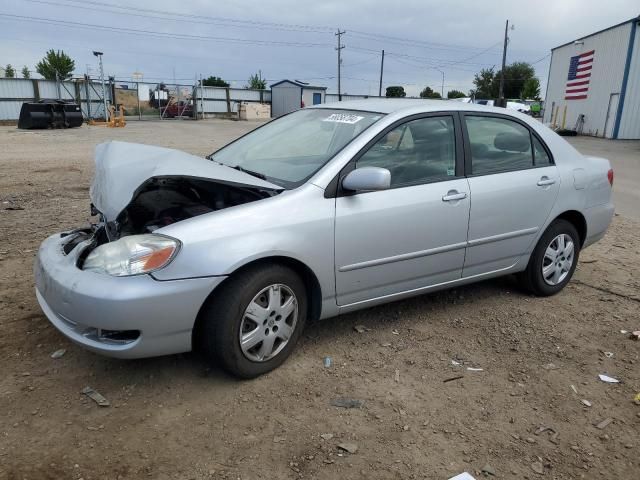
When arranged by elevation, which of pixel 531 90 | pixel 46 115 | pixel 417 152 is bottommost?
pixel 46 115

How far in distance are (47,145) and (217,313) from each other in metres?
16.7

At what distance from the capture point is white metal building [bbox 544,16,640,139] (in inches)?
1020

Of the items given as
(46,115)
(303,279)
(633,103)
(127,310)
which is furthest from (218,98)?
(127,310)

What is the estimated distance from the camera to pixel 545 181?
4246 mm

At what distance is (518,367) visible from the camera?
134 inches

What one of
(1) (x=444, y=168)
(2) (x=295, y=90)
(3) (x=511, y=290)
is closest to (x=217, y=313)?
(1) (x=444, y=168)

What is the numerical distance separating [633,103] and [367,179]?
92.3ft

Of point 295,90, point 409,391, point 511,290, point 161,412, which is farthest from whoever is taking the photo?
point 295,90

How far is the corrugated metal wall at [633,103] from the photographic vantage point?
2556 centimetres

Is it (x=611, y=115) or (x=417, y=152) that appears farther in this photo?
(x=611, y=115)

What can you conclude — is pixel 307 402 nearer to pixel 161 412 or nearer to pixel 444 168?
pixel 161 412

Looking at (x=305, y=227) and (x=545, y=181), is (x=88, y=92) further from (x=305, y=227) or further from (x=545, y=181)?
(x=305, y=227)

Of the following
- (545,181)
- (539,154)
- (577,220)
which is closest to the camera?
(545,181)

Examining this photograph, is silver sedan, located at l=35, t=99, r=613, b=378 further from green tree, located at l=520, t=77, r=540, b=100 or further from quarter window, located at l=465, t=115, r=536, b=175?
green tree, located at l=520, t=77, r=540, b=100
